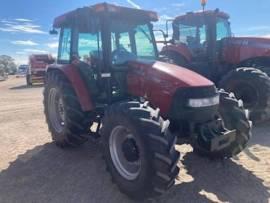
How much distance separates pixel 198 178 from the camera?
4516 mm

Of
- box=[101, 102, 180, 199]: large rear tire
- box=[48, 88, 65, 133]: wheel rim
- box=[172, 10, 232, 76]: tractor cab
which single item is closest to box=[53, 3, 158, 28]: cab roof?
box=[48, 88, 65, 133]: wheel rim

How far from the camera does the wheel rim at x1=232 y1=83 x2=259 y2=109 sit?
720cm

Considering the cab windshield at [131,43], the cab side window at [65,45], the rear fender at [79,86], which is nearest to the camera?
the cab windshield at [131,43]

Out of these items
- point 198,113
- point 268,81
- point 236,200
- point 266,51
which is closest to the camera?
point 236,200

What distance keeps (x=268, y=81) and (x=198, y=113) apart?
3688 mm

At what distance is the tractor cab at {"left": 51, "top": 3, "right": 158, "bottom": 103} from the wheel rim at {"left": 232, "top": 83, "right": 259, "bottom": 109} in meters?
2.91

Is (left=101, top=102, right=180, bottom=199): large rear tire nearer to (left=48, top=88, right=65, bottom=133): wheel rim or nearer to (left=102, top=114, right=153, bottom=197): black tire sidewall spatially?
(left=102, top=114, right=153, bottom=197): black tire sidewall

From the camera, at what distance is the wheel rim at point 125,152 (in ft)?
12.9

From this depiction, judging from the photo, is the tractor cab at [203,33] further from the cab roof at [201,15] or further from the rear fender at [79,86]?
the rear fender at [79,86]

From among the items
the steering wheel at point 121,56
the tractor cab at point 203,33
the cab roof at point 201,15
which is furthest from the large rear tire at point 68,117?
the cab roof at point 201,15

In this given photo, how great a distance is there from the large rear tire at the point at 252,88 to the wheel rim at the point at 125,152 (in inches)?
160

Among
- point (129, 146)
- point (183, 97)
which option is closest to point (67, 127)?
point (129, 146)

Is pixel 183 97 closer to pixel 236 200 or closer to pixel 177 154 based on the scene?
pixel 177 154

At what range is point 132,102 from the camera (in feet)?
12.9
